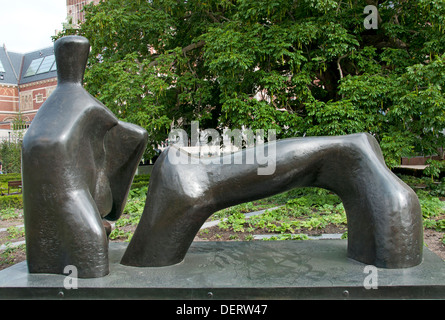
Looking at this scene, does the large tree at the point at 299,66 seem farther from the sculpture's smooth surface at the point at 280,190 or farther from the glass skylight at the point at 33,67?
the glass skylight at the point at 33,67

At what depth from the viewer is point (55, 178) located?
3709 millimetres

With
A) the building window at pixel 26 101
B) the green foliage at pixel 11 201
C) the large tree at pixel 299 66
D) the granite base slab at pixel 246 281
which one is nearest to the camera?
the granite base slab at pixel 246 281

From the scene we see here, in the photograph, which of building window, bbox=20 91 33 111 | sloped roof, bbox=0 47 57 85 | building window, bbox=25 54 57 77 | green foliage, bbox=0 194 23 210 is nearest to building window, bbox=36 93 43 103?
building window, bbox=20 91 33 111

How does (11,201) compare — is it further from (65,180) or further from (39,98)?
(39,98)

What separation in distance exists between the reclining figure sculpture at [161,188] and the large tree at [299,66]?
676 cm

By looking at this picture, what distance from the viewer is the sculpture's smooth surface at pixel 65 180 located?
3701mm

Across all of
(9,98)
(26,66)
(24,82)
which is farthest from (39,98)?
(26,66)

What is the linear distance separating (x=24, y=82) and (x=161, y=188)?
53.4m

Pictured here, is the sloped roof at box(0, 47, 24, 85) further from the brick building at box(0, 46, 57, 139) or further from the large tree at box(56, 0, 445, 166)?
the large tree at box(56, 0, 445, 166)

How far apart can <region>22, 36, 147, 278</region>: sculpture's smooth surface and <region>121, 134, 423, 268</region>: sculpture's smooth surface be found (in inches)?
21.4

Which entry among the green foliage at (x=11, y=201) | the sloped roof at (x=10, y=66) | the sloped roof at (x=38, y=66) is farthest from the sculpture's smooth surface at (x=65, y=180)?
the sloped roof at (x=10, y=66)

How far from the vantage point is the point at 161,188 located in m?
4.06

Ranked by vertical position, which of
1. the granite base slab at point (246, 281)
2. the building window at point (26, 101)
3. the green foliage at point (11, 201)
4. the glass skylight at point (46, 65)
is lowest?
the green foliage at point (11, 201)
